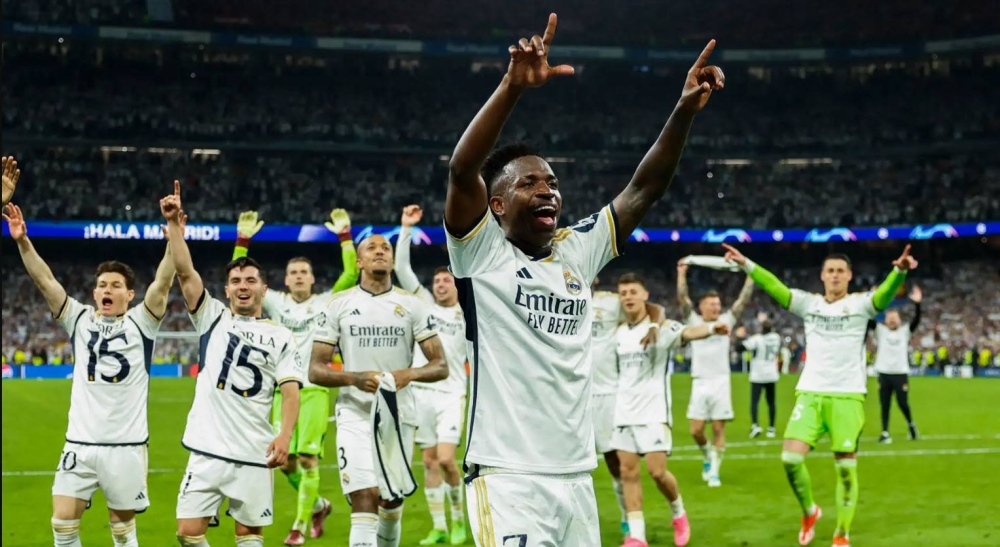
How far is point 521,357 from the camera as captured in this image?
405 centimetres

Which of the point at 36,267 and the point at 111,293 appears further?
the point at 111,293

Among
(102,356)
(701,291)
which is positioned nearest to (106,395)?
(102,356)

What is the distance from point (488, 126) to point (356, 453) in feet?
15.3

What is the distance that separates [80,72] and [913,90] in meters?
39.6

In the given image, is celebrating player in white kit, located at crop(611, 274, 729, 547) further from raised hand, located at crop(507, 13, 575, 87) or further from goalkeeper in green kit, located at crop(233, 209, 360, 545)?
raised hand, located at crop(507, 13, 575, 87)

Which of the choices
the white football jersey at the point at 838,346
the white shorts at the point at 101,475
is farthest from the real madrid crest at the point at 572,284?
the white football jersey at the point at 838,346

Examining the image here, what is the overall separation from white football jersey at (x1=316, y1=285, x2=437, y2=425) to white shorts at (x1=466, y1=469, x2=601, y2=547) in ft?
13.6

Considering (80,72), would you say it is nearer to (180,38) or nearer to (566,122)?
(180,38)

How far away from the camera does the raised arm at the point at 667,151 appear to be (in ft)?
13.8

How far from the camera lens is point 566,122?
5122 centimetres

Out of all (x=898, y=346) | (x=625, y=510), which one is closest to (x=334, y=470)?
(x=625, y=510)

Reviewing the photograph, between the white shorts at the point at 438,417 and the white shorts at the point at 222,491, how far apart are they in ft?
11.5

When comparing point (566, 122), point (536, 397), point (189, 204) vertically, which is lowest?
point (536, 397)

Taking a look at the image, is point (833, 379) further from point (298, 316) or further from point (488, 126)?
point (488, 126)
